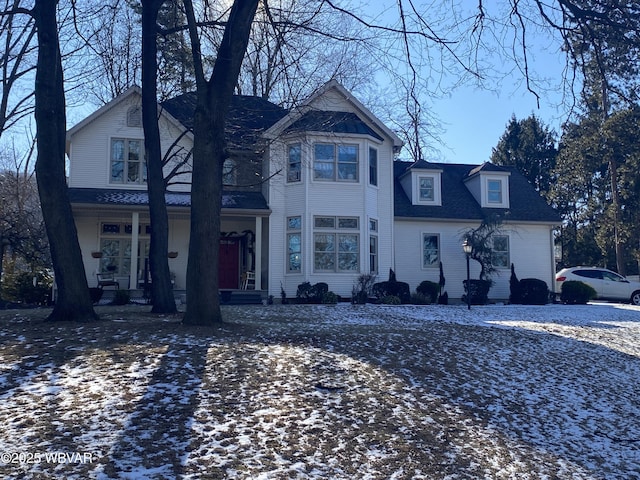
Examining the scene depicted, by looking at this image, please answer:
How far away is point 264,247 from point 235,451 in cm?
1575

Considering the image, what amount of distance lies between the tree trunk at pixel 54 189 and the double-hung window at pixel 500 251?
17.1m

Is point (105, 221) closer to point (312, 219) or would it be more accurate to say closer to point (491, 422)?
point (312, 219)

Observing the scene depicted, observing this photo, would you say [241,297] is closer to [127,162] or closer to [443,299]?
[127,162]

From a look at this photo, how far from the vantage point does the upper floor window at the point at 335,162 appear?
18.9 metres

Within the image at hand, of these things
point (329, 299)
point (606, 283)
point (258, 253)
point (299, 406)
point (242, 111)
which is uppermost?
point (242, 111)

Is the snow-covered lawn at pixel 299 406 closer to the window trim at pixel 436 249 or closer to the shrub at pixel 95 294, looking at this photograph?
the shrub at pixel 95 294

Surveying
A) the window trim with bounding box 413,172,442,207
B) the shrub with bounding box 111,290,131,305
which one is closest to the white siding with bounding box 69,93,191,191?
the shrub with bounding box 111,290,131,305

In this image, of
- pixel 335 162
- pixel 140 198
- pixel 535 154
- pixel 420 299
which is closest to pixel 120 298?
pixel 140 198

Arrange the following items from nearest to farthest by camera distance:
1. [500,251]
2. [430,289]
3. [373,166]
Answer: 1. [373,166]
2. [430,289]
3. [500,251]

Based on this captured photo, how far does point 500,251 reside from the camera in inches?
885

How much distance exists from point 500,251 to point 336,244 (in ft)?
25.9

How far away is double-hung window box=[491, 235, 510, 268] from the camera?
22344 millimetres

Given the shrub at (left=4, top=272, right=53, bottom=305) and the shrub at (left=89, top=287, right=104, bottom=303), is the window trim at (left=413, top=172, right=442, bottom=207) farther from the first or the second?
the shrub at (left=4, top=272, right=53, bottom=305)

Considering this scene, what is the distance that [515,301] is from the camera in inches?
827
